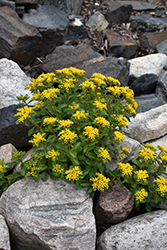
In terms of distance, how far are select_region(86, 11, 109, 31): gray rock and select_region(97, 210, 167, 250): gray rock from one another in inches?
242

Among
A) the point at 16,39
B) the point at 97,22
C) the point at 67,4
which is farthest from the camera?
the point at 97,22

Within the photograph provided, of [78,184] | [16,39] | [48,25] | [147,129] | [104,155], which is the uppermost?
[16,39]

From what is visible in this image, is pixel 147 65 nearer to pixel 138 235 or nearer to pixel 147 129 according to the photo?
pixel 147 129

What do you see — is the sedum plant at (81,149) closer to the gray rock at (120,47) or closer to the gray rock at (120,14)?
the gray rock at (120,47)

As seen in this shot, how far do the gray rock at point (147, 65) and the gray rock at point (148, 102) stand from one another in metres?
0.84

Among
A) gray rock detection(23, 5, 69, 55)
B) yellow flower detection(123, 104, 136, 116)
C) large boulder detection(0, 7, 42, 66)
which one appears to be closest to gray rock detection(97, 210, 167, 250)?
yellow flower detection(123, 104, 136, 116)

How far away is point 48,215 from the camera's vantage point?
2.50 metres

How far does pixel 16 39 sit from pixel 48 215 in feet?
10.7

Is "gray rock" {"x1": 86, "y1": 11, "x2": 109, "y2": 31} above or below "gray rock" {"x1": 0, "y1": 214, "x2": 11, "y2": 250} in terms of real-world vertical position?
above

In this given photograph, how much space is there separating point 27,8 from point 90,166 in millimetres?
5322

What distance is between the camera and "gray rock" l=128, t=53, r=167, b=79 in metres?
5.45

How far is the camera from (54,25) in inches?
212

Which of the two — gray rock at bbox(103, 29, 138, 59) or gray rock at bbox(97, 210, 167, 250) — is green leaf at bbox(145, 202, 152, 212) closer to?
gray rock at bbox(97, 210, 167, 250)

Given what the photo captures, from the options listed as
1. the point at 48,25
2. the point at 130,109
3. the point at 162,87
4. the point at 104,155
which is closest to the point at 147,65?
the point at 162,87
